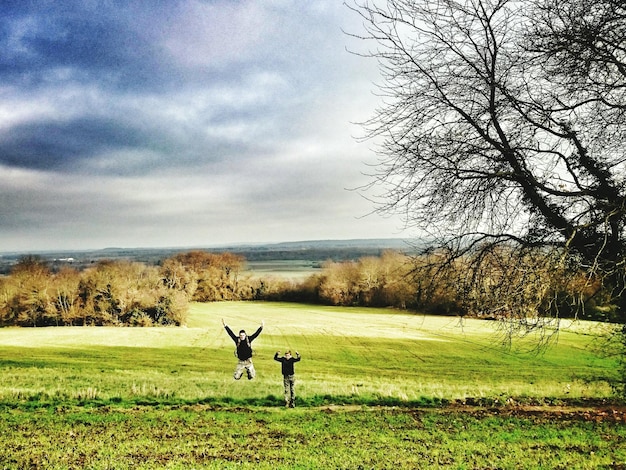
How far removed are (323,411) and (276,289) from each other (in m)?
68.6

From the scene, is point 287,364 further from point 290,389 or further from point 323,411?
point 323,411

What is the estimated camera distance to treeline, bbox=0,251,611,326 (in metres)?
5.81

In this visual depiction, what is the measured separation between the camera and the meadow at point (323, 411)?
28.5 feet

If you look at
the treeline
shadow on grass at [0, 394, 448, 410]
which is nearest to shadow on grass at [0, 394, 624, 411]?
shadow on grass at [0, 394, 448, 410]

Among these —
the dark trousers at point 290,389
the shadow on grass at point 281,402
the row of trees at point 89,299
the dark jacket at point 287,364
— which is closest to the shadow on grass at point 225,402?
the shadow on grass at point 281,402

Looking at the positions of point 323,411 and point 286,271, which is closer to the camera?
point 323,411

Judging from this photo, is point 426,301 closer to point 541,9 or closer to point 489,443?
point 541,9

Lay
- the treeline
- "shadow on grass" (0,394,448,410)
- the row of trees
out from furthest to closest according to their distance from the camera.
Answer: the row of trees → "shadow on grass" (0,394,448,410) → the treeline

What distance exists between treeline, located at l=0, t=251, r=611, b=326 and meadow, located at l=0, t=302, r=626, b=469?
0.65 metres

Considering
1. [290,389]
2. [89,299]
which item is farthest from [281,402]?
[89,299]

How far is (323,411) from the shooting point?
47.9 ft

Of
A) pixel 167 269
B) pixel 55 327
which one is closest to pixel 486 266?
pixel 55 327

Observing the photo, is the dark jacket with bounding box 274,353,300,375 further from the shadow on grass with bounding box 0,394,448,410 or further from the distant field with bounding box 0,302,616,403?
the distant field with bounding box 0,302,616,403

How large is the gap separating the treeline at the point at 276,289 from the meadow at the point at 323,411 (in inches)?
25.7
